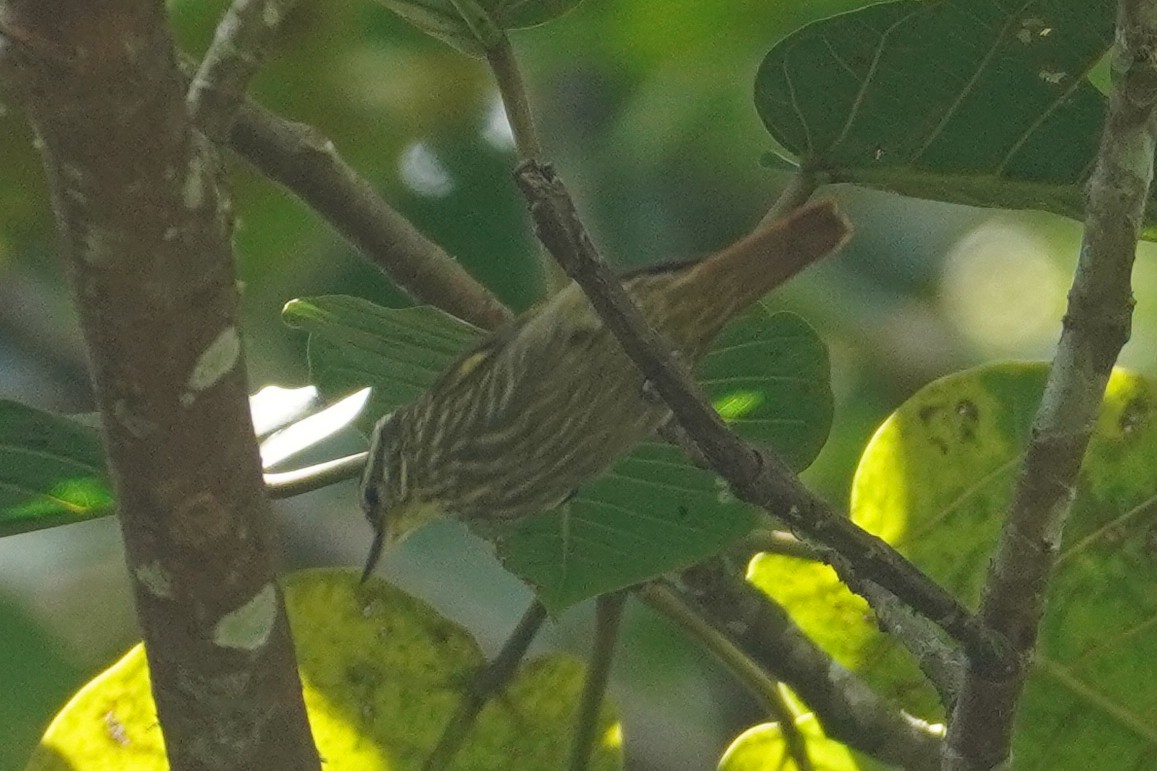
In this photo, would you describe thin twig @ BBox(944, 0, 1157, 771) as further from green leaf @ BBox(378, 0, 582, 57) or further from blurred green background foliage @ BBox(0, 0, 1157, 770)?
blurred green background foliage @ BBox(0, 0, 1157, 770)

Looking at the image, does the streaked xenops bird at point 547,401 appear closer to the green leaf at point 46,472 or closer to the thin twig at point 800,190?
the thin twig at point 800,190

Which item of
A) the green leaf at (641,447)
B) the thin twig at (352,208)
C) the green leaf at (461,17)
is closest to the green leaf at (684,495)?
the green leaf at (641,447)

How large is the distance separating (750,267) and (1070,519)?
20.1 inches

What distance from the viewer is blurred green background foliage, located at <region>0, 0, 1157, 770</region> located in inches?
85.5

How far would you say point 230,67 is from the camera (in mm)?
1152

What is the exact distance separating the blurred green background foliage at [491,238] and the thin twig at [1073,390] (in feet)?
3.50

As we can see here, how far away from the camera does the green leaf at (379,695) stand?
63.3 inches

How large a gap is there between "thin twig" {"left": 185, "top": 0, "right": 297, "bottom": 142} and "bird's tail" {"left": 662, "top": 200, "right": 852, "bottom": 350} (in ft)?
1.40

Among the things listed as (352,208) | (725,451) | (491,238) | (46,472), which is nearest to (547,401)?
(352,208)

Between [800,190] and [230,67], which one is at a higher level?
[230,67]

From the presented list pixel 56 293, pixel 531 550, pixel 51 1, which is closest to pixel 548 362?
pixel 531 550

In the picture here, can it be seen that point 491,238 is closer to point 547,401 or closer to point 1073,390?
point 547,401

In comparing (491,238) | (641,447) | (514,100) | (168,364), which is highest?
(491,238)

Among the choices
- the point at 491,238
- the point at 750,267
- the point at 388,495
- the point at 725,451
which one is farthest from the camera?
the point at 491,238
